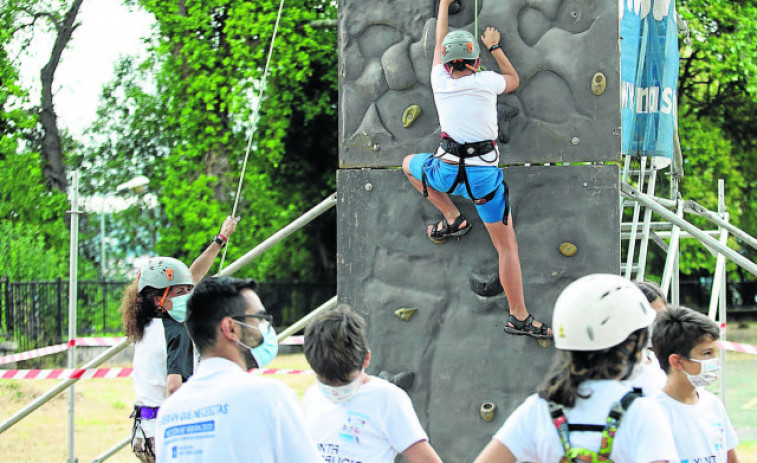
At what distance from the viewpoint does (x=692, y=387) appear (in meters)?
3.52

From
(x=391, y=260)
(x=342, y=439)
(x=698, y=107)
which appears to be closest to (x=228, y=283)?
(x=342, y=439)

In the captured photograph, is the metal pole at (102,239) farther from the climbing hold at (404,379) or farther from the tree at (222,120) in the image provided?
the climbing hold at (404,379)

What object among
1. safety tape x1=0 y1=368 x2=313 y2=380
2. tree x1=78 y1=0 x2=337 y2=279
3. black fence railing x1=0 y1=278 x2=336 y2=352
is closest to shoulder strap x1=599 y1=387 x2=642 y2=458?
safety tape x1=0 y1=368 x2=313 y2=380

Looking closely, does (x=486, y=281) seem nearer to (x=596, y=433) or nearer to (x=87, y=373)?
(x=596, y=433)

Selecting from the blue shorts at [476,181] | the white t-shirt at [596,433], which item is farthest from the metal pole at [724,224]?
the white t-shirt at [596,433]

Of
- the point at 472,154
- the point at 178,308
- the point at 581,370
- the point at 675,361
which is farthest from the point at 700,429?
the point at 178,308

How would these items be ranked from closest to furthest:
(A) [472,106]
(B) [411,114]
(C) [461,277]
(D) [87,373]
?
1. (A) [472,106]
2. (C) [461,277]
3. (B) [411,114]
4. (D) [87,373]

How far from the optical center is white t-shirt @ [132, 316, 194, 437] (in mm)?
4750

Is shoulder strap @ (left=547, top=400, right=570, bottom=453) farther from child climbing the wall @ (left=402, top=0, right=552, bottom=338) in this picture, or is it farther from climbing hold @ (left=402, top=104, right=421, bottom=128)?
climbing hold @ (left=402, top=104, right=421, bottom=128)

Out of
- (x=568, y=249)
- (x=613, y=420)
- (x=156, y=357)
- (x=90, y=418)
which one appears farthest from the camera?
(x=90, y=418)

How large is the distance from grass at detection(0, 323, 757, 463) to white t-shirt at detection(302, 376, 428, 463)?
291 inches

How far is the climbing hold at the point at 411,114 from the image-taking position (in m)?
6.14

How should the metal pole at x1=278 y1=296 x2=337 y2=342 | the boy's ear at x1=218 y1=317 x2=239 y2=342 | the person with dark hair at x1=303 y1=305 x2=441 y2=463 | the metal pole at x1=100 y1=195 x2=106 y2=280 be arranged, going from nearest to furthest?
1. the boy's ear at x1=218 y1=317 x2=239 y2=342
2. the person with dark hair at x1=303 y1=305 x2=441 y2=463
3. the metal pole at x1=278 y1=296 x2=337 y2=342
4. the metal pole at x1=100 y1=195 x2=106 y2=280

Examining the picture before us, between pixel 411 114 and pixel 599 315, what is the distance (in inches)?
141
